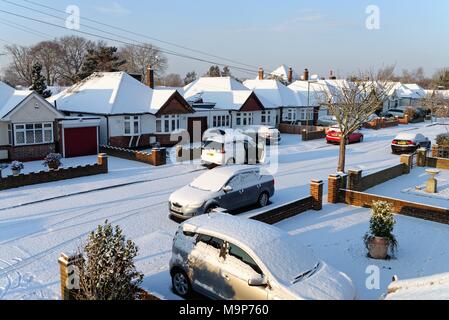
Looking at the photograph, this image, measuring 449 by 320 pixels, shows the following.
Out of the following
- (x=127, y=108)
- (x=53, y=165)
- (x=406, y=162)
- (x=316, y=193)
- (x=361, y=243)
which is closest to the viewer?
(x=361, y=243)

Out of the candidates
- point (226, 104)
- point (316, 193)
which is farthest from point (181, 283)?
point (226, 104)

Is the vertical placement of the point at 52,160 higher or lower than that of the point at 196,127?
lower

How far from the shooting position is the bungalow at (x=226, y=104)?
34656 mm

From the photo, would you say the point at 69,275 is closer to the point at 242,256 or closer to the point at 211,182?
the point at 242,256

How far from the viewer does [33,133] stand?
23234 millimetres

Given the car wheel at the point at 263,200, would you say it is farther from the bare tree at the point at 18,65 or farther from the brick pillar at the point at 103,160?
the bare tree at the point at 18,65

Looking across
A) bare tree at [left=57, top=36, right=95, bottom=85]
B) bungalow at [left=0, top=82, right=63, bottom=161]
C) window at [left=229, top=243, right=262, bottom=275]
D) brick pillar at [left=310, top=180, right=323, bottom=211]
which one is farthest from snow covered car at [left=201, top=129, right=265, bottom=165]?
bare tree at [left=57, top=36, right=95, bottom=85]

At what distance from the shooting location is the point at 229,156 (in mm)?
21141

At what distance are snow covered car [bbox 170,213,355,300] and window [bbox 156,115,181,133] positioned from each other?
70.7 feet

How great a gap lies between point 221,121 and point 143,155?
43.4ft

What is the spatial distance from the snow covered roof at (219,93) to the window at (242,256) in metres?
28.4

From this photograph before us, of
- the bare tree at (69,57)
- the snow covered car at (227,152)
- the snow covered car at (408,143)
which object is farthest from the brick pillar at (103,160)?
the bare tree at (69,57)

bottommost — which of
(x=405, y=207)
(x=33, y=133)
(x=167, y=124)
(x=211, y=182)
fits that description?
(x=405, y=207)

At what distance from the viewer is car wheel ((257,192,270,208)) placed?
15.0 m
